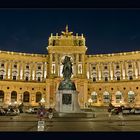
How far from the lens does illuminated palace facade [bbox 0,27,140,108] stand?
255ft

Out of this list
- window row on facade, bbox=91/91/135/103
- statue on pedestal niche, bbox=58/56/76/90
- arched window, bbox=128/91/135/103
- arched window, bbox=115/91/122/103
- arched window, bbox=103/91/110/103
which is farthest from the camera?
arched window, bbox=103/91/110/103

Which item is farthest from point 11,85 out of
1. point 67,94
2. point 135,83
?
point 67,94

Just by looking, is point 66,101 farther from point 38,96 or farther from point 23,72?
point 23,72

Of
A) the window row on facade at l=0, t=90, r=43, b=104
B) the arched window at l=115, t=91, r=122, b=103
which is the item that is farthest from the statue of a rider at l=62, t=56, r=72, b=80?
the arched window at l=115, t=91, r=122, b=103

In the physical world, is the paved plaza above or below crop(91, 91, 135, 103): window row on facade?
below

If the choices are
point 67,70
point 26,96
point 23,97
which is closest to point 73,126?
point 67,70

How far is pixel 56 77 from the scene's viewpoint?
259ft

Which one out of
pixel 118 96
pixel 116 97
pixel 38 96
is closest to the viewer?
pixel 118 96

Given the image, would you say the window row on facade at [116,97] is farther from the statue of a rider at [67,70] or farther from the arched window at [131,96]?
the statue of a rider at [67,70]

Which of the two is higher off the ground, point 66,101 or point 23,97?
point 23,97

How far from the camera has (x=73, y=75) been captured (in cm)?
8031

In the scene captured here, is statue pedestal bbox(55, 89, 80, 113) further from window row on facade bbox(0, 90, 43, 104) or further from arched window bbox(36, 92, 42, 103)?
arched window bbox(36, 92, 42, 103)

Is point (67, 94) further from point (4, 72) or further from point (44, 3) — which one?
point (4, 72)

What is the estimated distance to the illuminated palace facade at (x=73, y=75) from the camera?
7769 centimetres
